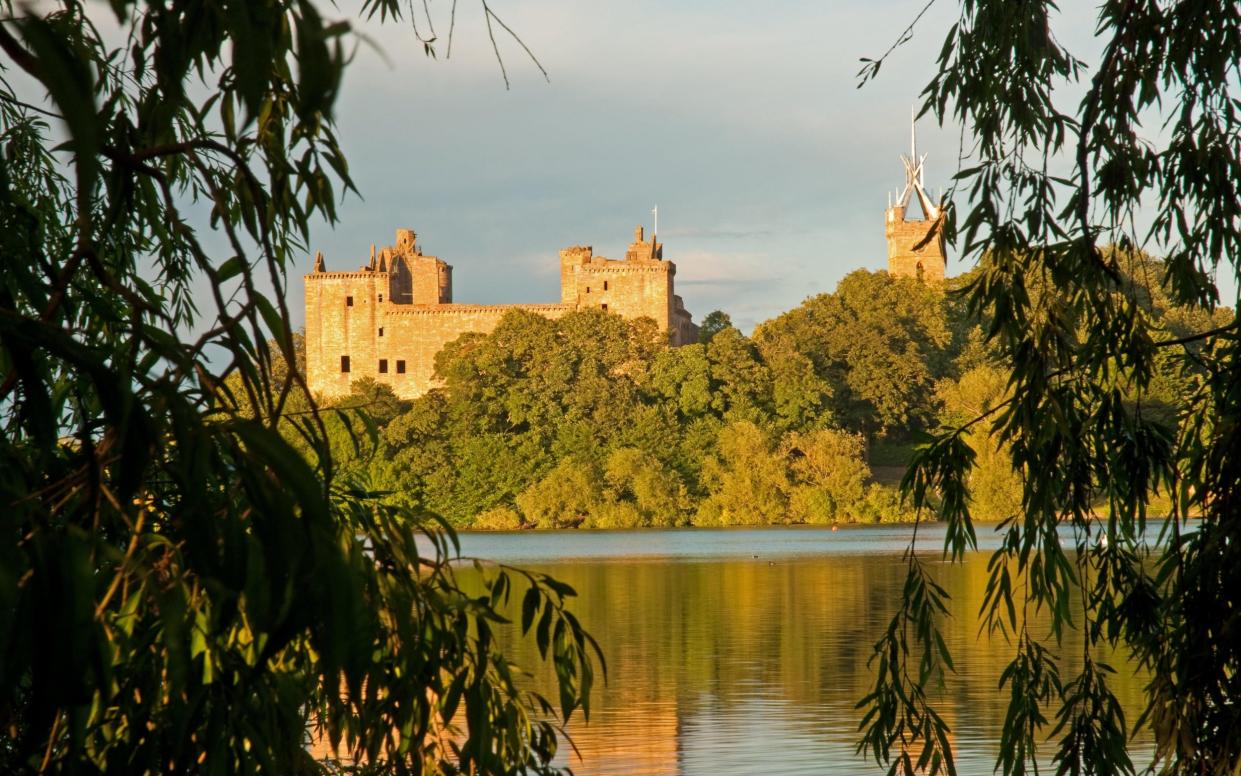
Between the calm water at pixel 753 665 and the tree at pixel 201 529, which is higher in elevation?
the tree at pixel 201 529

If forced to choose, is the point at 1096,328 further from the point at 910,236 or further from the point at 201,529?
the point at 910,236

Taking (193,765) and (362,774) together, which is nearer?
(193,765)

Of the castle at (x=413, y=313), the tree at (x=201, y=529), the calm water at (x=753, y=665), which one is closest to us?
the tree at (x=201, y=529)

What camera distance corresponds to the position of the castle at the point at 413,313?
46.8 meters

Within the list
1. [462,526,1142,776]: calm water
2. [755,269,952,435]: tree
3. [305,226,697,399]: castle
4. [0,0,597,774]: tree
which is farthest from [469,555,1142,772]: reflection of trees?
[305,226,697,399]: castle

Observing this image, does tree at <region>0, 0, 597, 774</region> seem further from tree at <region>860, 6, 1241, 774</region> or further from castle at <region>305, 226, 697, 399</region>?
castle at <region>305, 226, 697, 399</region>

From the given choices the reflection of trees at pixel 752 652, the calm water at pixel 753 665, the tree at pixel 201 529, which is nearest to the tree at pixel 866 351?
the calm water at pixel 753 665

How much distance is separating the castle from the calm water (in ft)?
76.4

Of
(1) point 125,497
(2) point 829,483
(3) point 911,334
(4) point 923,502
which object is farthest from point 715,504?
(1) point 125,497

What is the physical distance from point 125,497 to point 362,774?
Result: 148 cm

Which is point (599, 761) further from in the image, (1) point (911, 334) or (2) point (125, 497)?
(1) point (911, 334)

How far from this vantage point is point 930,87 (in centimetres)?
371

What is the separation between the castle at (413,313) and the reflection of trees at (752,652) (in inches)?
1030

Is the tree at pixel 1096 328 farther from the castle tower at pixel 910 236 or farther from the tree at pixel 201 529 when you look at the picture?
the castle tower at pixel 910 236
